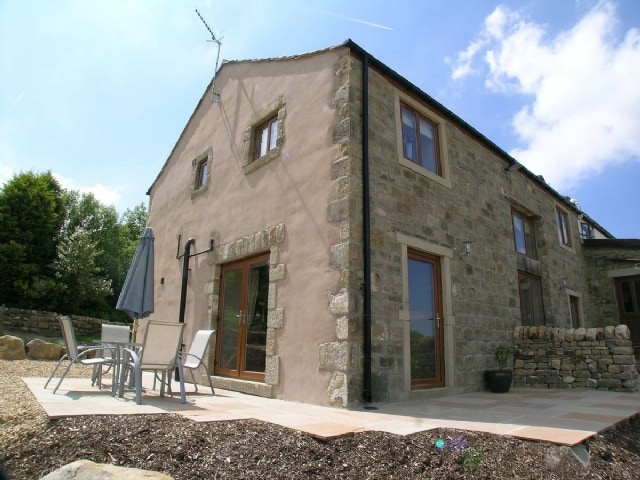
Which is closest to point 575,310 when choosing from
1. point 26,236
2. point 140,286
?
point 140,286

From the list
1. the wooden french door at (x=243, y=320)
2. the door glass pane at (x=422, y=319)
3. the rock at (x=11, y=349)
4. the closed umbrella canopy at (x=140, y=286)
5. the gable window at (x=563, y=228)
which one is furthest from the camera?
the gable window at (x=563, y=228)

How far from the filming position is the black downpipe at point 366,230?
4.98 m

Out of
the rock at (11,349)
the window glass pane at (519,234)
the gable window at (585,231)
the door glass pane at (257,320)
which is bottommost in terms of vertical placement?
the rock at (11,349)

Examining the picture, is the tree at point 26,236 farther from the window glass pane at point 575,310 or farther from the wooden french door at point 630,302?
the wooden french door at point 630,302

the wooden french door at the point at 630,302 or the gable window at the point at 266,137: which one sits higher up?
the gable window at the point at 266,137

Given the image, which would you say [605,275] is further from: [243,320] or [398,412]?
[243,320]

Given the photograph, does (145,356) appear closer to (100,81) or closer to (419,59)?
(100,81)

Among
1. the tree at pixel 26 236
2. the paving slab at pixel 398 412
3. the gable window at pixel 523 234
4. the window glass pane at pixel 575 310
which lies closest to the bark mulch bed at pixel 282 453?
the paving slab at pixel 398 412

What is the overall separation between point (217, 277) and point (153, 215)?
454 centimetres

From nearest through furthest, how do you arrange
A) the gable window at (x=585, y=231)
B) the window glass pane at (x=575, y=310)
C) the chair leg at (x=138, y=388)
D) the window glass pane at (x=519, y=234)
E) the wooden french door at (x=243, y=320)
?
the chair leg at (x=138, y=388) < the wooden french door at (x=243, y=320) < the window glass pane at (x=519, y=234) < the window glass pane at (x=575, y=310) < the gable window at (x=585, y=231)

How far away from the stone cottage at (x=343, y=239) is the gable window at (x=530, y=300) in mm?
49

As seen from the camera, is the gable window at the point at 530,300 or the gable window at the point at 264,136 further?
the gable window at the point at 530,300

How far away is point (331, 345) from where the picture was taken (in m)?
5.11

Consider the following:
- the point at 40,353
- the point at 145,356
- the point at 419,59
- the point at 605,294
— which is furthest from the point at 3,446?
the point at 605,294
